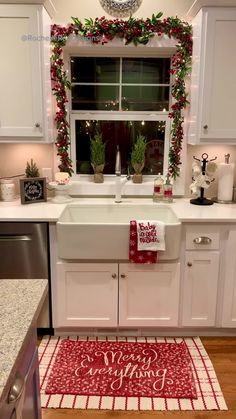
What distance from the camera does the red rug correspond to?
2049 millimetres

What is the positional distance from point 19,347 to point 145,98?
8.08 ft

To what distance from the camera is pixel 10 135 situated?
2582 millimetres

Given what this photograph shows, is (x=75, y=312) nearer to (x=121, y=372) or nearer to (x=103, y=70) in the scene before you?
(x=121, y=372)

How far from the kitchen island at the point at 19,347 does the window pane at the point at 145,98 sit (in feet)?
6.68

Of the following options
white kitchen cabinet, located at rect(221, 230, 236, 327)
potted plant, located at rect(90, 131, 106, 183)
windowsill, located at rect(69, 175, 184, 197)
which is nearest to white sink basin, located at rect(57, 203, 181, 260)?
white kitchen cabinet, located at rect(221, 230, 236, 327)

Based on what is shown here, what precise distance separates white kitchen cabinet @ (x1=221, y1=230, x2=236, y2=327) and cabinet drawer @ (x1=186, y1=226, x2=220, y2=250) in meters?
0.09

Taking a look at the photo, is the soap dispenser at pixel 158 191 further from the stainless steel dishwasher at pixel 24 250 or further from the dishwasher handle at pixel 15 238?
the dishwasher handle at pixel 15 238

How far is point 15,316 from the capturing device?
3.62 feet

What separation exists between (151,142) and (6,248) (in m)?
1.51

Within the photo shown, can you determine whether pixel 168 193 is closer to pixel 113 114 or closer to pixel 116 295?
pixel 113 114

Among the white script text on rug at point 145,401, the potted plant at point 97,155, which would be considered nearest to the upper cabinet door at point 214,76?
the potted plant at point 97,155

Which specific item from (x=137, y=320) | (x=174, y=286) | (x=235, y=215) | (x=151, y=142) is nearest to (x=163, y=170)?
(x=151, y=142)

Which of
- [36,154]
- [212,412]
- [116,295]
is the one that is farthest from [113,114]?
[212,412]

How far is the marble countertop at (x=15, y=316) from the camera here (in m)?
0.90
